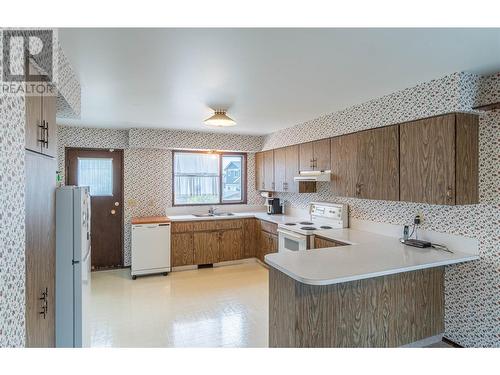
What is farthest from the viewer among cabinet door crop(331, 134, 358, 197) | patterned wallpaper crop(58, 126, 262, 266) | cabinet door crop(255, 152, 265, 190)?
cabinet door crop(255, 152, 265, 190)

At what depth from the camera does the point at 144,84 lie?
2662 mm

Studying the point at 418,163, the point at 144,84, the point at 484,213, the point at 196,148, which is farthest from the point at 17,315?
the point at 196,148

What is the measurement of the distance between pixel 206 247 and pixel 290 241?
165cm

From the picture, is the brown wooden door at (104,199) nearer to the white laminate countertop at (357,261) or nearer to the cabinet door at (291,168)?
the cabinet door at (291,168)

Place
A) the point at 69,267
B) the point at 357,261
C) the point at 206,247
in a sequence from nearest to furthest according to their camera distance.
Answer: the point at 69,267
the point at 357,261
the point at 206,247

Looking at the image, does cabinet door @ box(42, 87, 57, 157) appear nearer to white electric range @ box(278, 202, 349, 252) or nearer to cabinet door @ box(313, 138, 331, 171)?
white electric range @ box(278, 202, 349, 252)

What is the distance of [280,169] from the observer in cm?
513

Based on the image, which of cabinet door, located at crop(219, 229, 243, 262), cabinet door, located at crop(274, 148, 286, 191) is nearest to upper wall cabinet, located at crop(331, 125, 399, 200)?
cabinet door, located at crop(274, 148, 286, 191)

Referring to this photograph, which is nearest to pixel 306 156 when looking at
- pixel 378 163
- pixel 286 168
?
pixel 286 168

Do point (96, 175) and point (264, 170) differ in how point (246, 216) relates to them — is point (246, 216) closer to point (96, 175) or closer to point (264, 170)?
point (264, 170)

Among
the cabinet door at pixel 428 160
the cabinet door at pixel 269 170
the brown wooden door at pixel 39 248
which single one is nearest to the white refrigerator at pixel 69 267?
the brown wooden door at pixel 39 248

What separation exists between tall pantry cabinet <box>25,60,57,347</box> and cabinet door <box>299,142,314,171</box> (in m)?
3.16

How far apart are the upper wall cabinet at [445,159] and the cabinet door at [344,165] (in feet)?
2.53

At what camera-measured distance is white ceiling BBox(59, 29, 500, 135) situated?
177 cm
